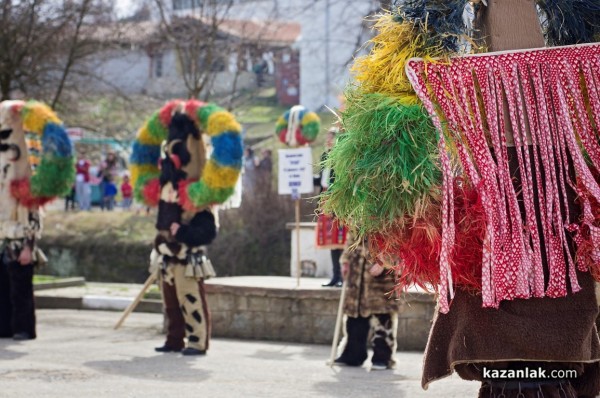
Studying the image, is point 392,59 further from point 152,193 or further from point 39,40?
point 39,40

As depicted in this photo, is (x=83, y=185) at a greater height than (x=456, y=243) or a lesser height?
greater

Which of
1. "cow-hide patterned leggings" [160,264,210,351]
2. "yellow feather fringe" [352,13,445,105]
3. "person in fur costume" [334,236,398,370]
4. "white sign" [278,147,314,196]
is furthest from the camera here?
"white sign" [278,147,314,196]

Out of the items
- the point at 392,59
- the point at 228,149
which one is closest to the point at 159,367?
the point at 228,149

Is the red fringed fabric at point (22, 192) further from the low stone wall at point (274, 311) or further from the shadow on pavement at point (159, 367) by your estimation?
the low stone wall at point (274, 311)

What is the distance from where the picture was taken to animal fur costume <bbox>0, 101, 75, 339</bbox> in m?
10.7

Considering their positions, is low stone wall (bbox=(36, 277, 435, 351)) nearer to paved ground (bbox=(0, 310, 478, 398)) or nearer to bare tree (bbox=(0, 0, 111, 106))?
paved ground (bbox=(0, 310, 478, 398))

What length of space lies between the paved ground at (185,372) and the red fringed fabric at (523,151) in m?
3.63

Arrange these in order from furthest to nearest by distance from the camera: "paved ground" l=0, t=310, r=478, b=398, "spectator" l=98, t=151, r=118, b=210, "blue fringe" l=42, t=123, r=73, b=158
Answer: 1. "spectator" l=98, t=151, r=118, b=210
2. "blue fringe" l=42, t=123, r=73, b=158
3. "paved ground" l=0, t=310, r=478, b=398

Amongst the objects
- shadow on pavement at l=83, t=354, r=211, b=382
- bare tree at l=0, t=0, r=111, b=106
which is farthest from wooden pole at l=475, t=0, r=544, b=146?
bare tree at l=0, t=0, r=111, b=106

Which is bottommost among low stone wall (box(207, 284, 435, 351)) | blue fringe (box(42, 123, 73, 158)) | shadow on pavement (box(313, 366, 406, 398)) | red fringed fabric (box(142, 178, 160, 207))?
shadow on pavement (box(313, 366, 406, 398))

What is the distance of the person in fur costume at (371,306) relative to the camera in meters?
9.29

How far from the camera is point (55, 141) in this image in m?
10.8

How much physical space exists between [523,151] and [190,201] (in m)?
5.63

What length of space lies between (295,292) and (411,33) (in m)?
7.62
